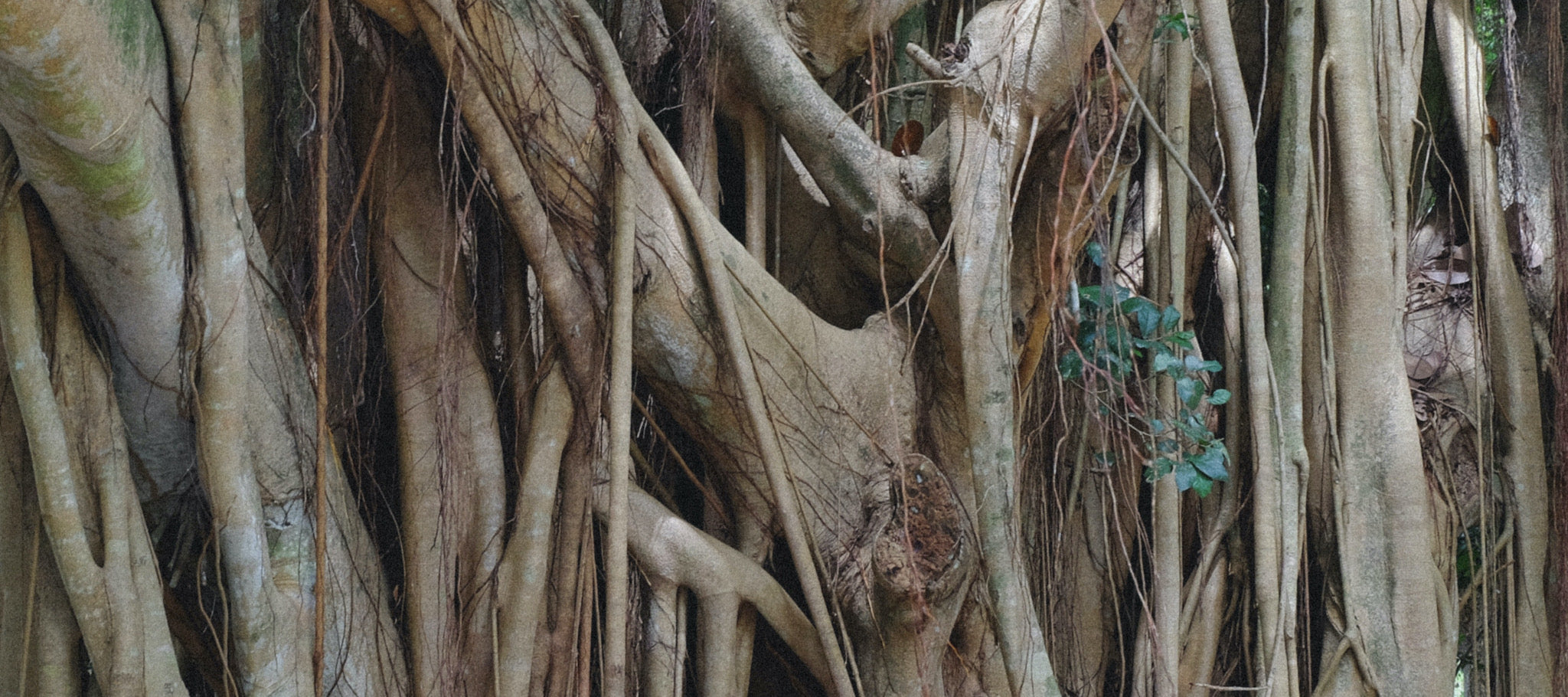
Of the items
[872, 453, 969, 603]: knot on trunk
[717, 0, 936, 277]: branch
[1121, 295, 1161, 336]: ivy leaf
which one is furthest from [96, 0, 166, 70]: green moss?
[1121, 295, 1161, 336]: ivy leaf

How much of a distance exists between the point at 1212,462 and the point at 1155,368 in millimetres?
184

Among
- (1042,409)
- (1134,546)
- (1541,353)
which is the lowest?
(1134,546)

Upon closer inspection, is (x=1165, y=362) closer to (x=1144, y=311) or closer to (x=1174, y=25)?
(x=1144, y=311)

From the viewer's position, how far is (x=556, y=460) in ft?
5.84

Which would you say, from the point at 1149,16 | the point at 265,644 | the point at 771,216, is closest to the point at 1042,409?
the point at 771,216

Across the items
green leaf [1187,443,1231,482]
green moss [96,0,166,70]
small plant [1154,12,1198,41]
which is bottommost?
green leaf [1187,443,1231,482]

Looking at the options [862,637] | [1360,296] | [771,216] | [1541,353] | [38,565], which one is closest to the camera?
[38,565]

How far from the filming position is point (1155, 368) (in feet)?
6.64

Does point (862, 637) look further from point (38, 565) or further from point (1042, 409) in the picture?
point (38, 565)

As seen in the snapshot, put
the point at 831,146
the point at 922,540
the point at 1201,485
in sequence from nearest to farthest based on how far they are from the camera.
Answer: the point at 922,540 → the point at 831,146 → the point at 1201,485

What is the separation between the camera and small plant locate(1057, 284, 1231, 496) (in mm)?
2021

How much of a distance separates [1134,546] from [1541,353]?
3.19 feet

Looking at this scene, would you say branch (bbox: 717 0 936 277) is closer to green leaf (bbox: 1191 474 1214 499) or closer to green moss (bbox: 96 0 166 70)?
green leaf (bbox: 1191 474 1214 499)

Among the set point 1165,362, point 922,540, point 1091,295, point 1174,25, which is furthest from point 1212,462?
point 1174,25
